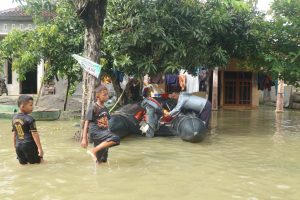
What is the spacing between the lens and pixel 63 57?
12.4 metres

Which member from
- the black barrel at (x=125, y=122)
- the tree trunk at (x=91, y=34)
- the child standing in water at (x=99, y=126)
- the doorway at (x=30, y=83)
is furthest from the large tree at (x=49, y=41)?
the doorway at (x=30, y=83)

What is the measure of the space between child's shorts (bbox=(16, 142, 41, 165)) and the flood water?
147 mm

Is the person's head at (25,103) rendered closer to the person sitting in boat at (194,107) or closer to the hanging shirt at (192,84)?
the person sitting in boat at (194,107)

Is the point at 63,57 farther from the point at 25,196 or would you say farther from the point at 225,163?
the point at 25,196

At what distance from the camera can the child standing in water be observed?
6.54 metres

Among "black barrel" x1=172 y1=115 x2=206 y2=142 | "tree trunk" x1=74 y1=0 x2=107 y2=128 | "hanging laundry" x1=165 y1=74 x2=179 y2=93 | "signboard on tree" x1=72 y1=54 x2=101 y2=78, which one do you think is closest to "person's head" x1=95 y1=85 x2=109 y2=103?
"signboard on tree" x1=72 y1=54 x2=101 y2=78

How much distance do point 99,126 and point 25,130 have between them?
1.13 metres

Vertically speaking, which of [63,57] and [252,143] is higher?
[63,57]

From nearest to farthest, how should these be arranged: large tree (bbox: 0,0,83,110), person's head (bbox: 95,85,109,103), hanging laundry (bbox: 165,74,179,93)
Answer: person's head (bbox: 95,85,109,103), large tree (bbox: 0,0,83,110), hanging laundry (bbox: 165,74,179,93)

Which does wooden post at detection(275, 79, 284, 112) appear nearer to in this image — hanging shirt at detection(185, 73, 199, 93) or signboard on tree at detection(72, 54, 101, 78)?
hanging shirt at detection(185, 73, 199, 93)

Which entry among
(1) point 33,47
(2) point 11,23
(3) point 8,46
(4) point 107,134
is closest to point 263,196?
(4) point 107,134

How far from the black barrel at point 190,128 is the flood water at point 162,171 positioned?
0.18 m

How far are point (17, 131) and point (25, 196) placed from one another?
63.1 inches

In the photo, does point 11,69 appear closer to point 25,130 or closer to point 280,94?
point 280,94
